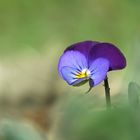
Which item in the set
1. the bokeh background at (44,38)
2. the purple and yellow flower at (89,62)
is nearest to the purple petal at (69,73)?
the purple and yellow flower at (89,62)

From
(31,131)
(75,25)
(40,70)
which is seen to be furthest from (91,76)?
(75,25)

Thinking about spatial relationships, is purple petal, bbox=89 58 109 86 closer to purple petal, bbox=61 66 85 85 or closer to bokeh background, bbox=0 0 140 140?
purple petal, bbox=61 66 85 85

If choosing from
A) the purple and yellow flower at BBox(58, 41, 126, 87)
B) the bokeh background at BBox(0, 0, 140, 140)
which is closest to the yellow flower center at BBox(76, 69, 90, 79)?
the purple and yellow flower at BBox(58, 41, 126, 87)

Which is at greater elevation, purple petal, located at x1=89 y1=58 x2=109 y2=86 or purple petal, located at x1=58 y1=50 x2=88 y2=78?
purple petal, located at x1=58 y1=50 x2=88 y2=78

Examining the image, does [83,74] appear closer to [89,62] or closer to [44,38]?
[89,62]

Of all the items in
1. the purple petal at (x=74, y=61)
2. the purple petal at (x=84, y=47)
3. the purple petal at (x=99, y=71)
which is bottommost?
the purple petal at (x=99, y=71)

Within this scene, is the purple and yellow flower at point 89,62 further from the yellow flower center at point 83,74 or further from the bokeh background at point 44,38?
the bokeh background at point 44,38

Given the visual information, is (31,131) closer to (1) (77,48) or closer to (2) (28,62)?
(1) (77,48)

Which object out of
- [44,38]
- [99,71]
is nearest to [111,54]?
[99,71]
